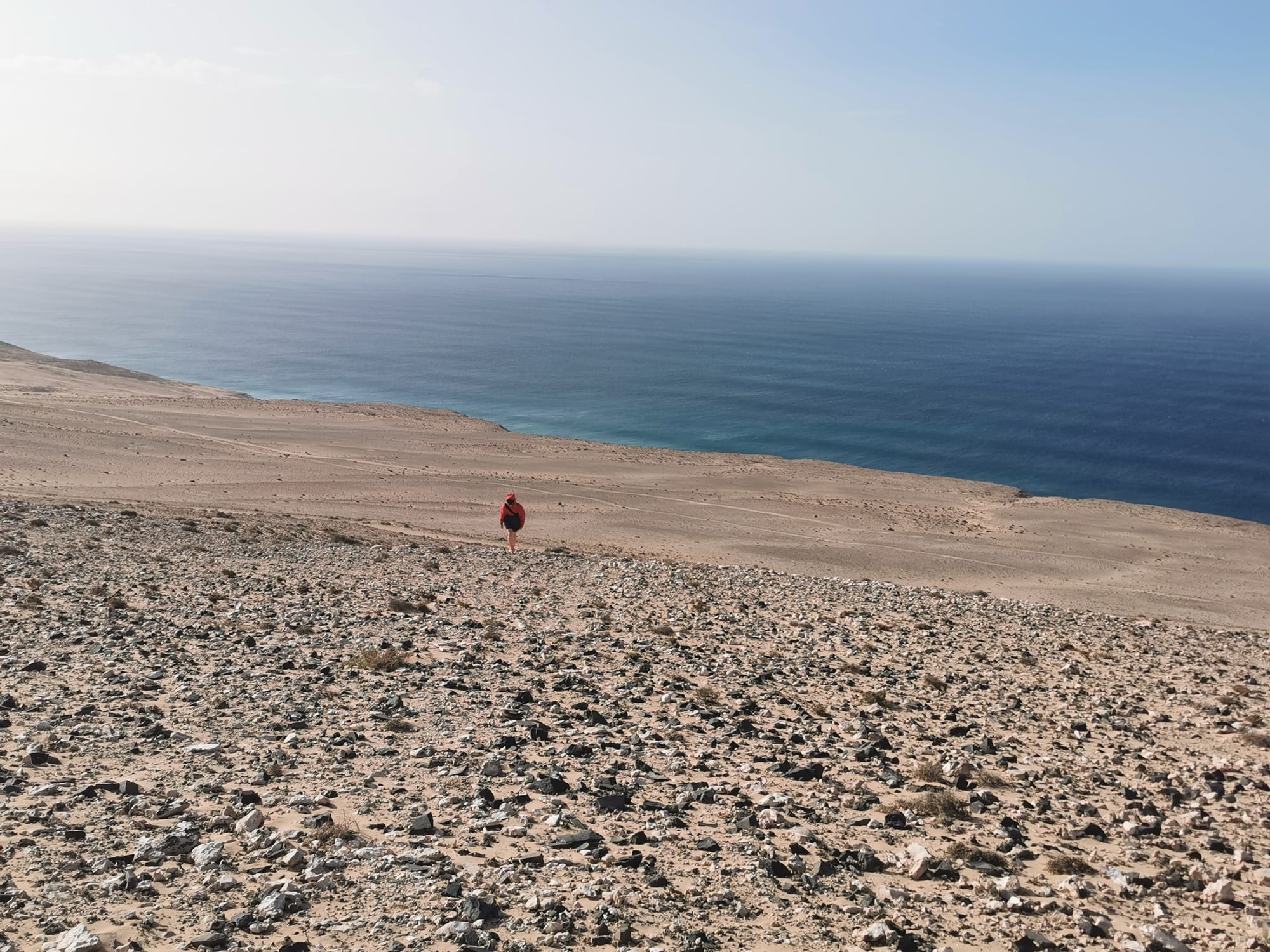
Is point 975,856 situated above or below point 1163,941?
below

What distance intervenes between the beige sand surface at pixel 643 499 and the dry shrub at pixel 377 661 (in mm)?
18127

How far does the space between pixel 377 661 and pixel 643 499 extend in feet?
107

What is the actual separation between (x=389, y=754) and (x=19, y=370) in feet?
264

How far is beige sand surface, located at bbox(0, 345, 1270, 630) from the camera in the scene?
3503 centimetres

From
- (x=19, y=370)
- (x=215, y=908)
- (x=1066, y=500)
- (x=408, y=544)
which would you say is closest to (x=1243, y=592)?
(x=1066, y=500)

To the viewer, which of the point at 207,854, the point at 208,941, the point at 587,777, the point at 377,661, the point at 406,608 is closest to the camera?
the point at 208,941

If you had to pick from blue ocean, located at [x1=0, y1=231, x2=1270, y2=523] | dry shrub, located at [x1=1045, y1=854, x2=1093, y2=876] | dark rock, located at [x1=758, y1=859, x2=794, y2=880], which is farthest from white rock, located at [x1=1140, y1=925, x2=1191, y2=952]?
blue ocean, located at [x1=0, y1=231, x2=1270, y2=523]

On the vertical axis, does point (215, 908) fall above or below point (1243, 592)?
above

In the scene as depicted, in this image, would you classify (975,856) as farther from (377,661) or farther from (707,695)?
(377,661)

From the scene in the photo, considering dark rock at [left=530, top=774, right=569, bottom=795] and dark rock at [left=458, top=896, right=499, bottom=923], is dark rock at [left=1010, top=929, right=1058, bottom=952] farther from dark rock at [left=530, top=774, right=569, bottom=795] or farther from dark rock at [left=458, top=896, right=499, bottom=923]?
dark rock at [left=530, top=774, right=569, bottom=795]

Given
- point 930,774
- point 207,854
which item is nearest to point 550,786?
point 207,854

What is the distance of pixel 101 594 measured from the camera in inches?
675

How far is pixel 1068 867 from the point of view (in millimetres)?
8562

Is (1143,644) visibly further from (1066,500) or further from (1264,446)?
(1264,446)
